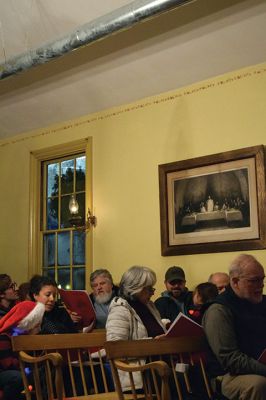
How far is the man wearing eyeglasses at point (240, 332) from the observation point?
8.50ft

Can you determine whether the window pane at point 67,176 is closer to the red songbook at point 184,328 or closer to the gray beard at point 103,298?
the gray beard at point 103,298

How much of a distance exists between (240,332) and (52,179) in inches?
177

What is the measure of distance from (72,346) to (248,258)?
3.44 ft

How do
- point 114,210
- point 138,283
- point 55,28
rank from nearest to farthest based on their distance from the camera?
1. point 138,283
2. point 55,28
3. point 114,210

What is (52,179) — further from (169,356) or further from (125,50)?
(169,356)

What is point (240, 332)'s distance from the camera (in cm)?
276

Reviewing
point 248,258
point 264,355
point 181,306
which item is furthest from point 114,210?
point 264,355

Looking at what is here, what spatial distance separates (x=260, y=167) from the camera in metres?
4.94

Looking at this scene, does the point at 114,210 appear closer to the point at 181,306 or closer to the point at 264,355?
the point at 181,306

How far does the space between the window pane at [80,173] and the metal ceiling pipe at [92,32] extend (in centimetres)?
147

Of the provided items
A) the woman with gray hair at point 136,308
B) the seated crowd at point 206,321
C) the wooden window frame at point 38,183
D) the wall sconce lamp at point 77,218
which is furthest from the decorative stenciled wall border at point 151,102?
the woman with gray hair at point 136,308

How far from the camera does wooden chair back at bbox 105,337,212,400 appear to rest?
98.7 inches

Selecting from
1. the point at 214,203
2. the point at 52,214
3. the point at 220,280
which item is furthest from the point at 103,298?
the point at 52,214

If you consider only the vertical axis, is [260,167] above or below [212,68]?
below
